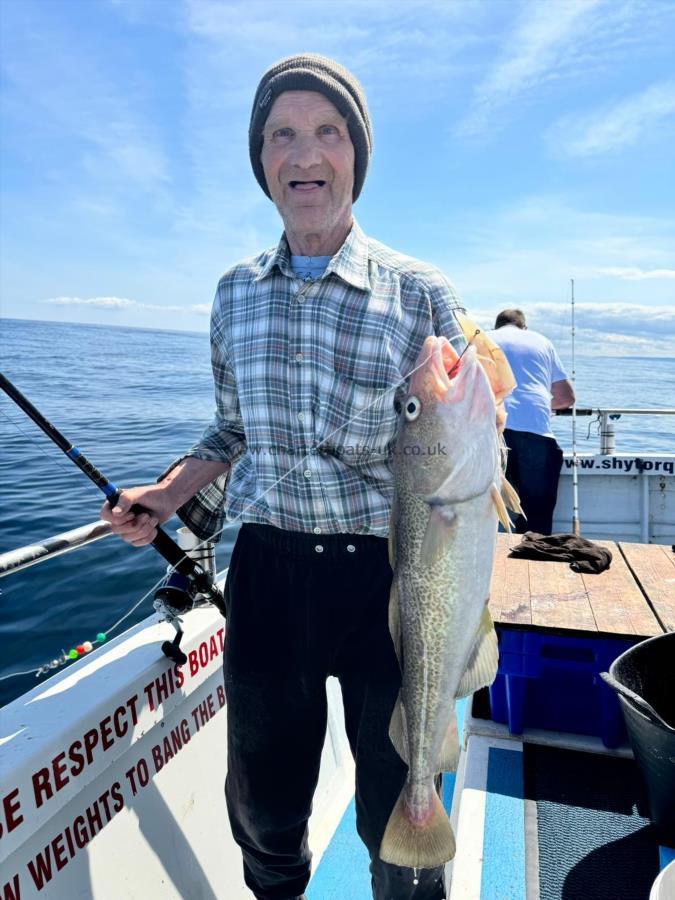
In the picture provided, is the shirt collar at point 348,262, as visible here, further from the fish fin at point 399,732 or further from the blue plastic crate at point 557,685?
the blue plastic crate at point 557,685

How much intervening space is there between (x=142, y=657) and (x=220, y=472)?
0.79m

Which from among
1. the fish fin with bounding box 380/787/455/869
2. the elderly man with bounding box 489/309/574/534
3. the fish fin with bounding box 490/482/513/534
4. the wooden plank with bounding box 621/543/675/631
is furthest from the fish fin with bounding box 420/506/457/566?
the elderly man with bounding box 489/309/574/534

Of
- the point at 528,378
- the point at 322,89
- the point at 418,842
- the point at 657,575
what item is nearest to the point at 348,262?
the point at 322,89

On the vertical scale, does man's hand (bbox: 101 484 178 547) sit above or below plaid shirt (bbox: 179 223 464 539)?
below

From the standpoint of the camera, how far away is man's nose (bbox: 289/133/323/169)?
2.00 m

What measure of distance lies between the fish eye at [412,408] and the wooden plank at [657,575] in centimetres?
194

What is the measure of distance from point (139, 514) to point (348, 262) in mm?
1123

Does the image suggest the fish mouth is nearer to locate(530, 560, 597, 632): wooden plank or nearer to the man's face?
the man's face

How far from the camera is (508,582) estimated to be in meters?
3.49

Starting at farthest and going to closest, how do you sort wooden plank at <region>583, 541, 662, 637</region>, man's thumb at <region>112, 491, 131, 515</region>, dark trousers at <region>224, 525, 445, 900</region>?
wooden plank at <region>583, 541, 662, 637</region>, man's thumb at <region>112, 491, 131, 515</region>, dark trousers at <region>224, 525, 445, 900</region>

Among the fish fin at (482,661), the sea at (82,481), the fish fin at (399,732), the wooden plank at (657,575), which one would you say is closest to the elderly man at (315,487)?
the fish fin at (399,732)

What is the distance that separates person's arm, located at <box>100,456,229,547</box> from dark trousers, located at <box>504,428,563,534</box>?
189 inches

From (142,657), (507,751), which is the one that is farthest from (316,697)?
(507,751)

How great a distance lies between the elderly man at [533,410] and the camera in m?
6.53
